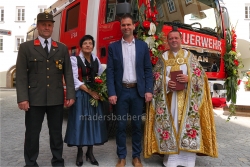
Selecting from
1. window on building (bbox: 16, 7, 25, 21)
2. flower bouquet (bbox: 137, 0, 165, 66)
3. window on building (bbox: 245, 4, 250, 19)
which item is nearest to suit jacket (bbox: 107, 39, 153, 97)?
flower bouquet (bbox: 137, 0, 165, 66)

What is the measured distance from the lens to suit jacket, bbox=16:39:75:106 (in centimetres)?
277

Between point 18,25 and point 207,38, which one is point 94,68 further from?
point 18,25

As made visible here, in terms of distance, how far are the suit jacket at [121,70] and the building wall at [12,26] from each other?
66.1 ft

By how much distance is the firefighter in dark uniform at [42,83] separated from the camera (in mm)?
2789

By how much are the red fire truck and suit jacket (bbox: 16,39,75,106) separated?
1.39m

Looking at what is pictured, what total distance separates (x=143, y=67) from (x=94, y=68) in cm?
68

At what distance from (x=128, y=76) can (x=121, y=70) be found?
115 millimetres

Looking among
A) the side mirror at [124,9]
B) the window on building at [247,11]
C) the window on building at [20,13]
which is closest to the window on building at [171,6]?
the side mirror at [124,9]

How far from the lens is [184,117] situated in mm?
3064

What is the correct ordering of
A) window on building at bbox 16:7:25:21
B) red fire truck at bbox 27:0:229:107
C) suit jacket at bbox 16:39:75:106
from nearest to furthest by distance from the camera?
suit jacket at bbox 16:39:75:106, red fire truck at bbox 27:0:229:107, window on building at bbox 16:7:25:21

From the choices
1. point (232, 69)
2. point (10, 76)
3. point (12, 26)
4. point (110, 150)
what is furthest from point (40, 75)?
point (12, 26)

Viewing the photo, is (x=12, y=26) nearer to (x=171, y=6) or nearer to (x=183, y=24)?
(x=171, y=6)

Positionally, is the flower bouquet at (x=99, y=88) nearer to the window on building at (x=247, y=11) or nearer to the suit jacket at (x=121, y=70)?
the suit jacket at (x=121, y=70)

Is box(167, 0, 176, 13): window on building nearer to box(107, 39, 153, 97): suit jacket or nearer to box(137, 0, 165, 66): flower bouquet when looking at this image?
box(137, 0, 165, 66): flower bouquet
